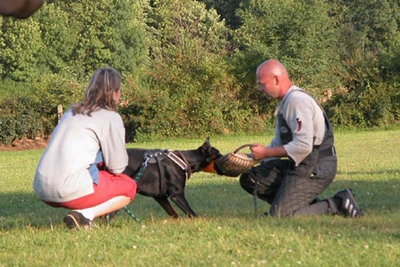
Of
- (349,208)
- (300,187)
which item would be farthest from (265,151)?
(349,208)

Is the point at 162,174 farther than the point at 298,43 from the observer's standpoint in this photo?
No

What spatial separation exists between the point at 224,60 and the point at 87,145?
102ft

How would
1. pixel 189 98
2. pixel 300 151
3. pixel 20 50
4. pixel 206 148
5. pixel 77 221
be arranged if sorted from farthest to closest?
1. pixel 20 50
2. pixel 189 98
3. pixel 206 148
4. pixel 300 151
5. pixel 77 221

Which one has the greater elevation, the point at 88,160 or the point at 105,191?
the point at 88,160

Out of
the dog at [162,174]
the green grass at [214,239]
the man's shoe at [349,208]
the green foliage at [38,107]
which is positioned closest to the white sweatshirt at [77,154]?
the green grass at [214,239]

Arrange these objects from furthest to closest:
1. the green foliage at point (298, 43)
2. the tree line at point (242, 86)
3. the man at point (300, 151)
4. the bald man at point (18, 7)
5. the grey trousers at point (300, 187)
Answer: the green foliage at point (298, 43), the tree line at point (242, 86), the grey trousers at point (300, 187), the man at point (300, 151), the bald man at point (18, 7)

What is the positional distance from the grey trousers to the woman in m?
1.49

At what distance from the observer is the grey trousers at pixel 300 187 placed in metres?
7.82

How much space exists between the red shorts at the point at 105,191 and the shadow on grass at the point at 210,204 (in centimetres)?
80

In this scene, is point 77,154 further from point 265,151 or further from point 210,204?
point 210,204

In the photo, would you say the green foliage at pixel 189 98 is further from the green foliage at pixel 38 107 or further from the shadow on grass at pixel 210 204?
the shadow on grass at pixel 210 204

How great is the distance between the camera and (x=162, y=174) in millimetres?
8180

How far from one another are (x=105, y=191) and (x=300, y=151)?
1.90m

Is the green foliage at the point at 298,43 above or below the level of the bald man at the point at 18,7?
below
